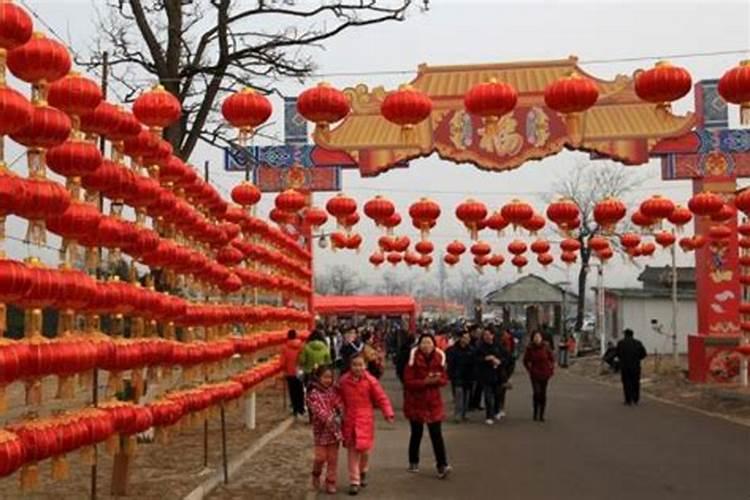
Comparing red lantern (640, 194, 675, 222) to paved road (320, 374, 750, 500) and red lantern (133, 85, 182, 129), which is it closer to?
paved road (320, 374, 750, 500)

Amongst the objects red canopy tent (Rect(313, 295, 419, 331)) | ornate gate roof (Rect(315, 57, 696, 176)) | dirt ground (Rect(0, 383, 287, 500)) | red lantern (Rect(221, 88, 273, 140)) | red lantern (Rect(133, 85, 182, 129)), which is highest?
ornate gate roof (Rect(315, 57, 696, 176))

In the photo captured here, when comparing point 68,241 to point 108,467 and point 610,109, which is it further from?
point 610,109

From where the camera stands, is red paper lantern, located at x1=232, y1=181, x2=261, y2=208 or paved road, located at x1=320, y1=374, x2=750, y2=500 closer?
paved road, located at x1=320, y1=374, x2=750, y2=500

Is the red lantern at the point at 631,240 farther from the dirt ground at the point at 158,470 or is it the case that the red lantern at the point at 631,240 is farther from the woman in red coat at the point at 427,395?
the woman in red coat at the point at 427,395

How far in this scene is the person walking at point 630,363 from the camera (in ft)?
71.1

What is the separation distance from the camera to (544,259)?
26.9 m

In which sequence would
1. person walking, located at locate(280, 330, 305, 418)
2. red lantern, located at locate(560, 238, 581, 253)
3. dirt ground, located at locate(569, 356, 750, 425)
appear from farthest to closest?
1. red lantern, located at locate(560, 238, 581, 253)
2. dirt ground, located at locate(569, 356, 750, 425)
3. person walking, located at locate(280, 330, 305, 418)

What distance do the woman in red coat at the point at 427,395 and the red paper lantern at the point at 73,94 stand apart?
5903mm

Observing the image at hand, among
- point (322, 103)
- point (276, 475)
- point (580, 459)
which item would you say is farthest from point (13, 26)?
point (580, 459)

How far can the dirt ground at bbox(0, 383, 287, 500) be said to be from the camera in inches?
409

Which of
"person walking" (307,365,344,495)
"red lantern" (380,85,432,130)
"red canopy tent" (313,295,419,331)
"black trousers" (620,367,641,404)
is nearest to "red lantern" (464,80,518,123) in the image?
"red lantern" (380,85,432,130)

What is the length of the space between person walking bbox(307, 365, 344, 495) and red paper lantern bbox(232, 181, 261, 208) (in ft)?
22.0

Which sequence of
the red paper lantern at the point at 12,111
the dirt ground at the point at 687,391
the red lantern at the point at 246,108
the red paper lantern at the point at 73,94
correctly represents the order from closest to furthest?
1. the red paper lantern at the point at 12,111
2. the red paper lantern at the point at 73,94
3. the red lantern at the point at 246,108
4. the dirt ground at the point at 687,391

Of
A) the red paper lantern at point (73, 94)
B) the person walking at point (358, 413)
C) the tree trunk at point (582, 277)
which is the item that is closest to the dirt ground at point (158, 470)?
the person walking at point (358, 413)
